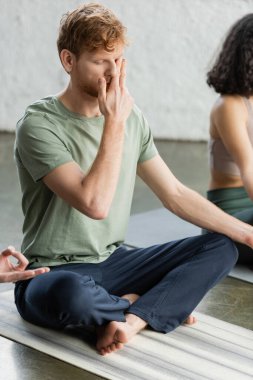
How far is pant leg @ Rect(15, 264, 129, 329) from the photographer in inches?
95.5

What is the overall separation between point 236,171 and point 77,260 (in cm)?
115

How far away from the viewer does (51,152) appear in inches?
97.3

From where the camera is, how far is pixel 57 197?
2.59 m

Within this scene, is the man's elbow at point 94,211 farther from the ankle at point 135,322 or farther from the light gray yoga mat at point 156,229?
the light gray yoga mat at point 156,229

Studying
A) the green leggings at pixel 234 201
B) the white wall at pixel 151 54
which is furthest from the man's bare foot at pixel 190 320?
the white wall at pixel 151 54

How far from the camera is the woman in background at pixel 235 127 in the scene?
11.1 ft

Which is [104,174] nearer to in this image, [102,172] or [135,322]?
[102,172]

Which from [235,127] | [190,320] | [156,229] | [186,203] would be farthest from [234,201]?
[190,320]

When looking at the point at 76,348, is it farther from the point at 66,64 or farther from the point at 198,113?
the point at 198,113

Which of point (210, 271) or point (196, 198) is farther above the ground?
point (196, 198)

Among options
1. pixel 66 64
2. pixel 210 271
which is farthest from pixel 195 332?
pixel 66 64

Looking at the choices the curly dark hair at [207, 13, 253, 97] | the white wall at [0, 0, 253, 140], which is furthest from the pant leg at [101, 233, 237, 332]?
the white wall at [0, 0, 253, 140]

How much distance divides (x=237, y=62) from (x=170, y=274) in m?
1.18

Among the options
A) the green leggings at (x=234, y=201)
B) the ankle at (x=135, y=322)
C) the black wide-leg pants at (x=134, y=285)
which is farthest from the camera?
the green leggings at (x=234, y=201)
